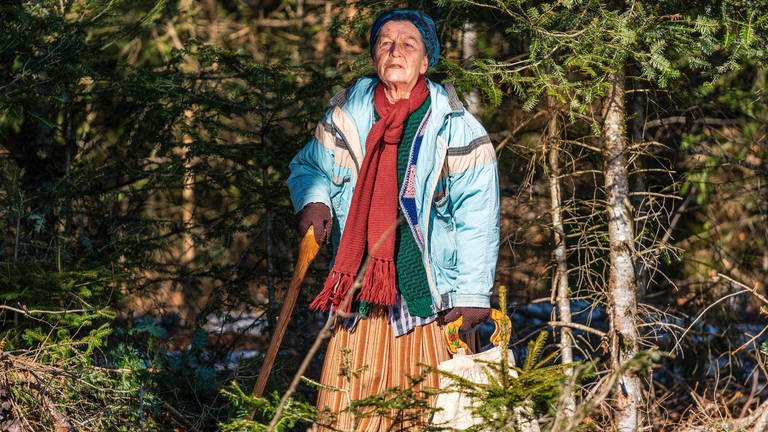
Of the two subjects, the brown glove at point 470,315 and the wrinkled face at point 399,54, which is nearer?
the brown glove at point 470,315

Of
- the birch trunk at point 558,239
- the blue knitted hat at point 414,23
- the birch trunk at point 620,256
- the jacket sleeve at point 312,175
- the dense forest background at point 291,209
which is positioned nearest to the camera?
the jacket sleeve at point 312,175

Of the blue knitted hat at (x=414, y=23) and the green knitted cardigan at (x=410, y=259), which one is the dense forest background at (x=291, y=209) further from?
the green knitted cardigan at (x=410, y=259)

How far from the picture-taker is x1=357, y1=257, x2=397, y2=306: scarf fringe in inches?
152

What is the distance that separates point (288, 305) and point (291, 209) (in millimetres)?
1923

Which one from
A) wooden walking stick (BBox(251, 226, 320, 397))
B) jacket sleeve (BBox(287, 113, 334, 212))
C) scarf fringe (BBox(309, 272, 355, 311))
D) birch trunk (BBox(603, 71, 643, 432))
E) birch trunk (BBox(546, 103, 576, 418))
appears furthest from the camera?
birch trunk (BBox(546, 103, 576, 418))

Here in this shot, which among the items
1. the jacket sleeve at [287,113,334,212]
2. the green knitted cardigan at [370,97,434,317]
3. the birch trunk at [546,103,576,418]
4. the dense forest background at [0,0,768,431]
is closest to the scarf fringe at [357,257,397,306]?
the green knitted cardigan at [370,97,434,317]

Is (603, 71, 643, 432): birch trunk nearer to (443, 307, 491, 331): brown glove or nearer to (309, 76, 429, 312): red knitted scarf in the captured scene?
(443, 307, 491, 331): brown glove

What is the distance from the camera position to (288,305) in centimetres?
387

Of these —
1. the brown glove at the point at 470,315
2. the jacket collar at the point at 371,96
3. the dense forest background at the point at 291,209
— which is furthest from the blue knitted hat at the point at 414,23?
the brown glove at the point at 470,315

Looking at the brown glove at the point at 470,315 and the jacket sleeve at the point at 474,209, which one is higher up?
the jacket sleeve at the point at 474,209

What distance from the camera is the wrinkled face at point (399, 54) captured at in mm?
4059

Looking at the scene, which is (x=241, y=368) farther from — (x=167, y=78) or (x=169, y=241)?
(x=167, y=78)

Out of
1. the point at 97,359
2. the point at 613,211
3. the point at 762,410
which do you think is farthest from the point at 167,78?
the point at 762,410

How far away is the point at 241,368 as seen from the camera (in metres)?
5.68
